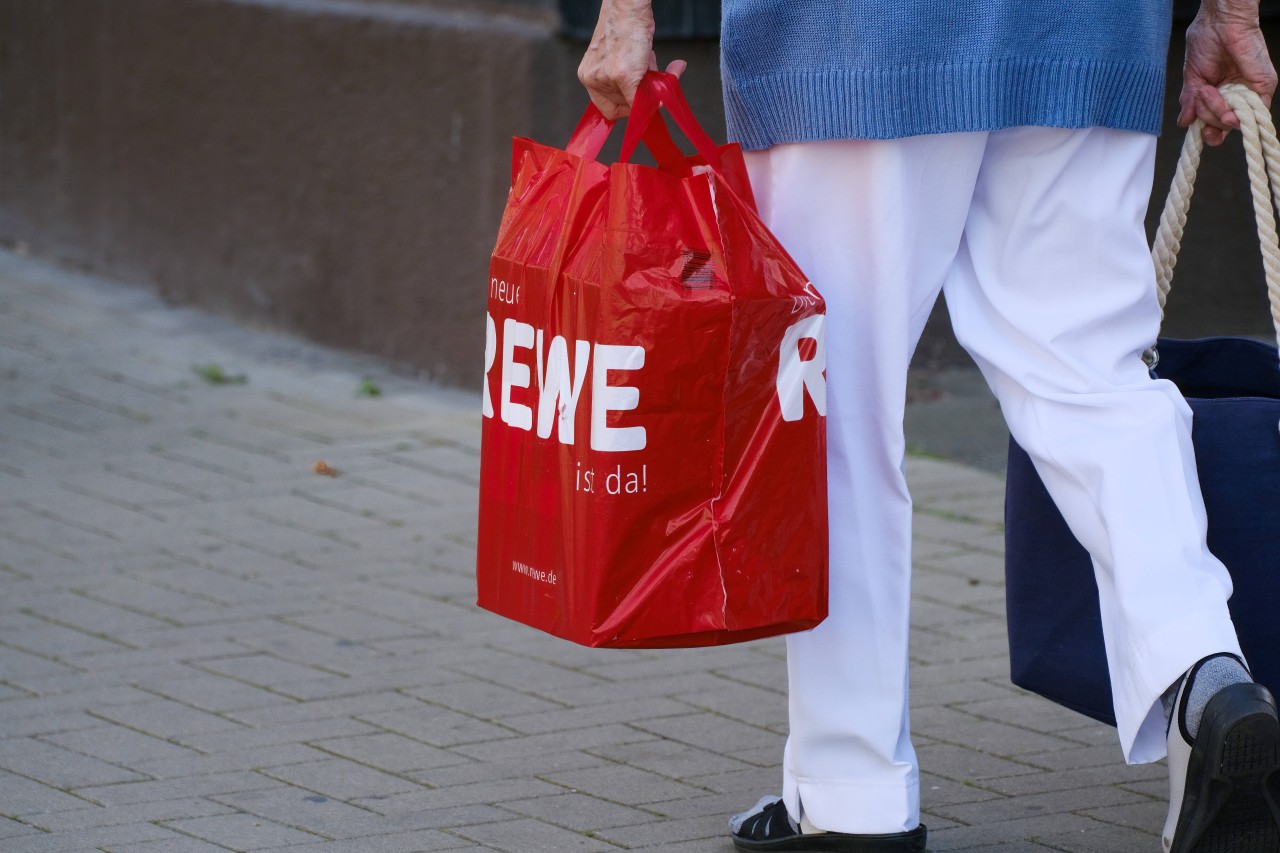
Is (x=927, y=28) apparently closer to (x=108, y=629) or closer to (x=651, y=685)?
(x=651, y=685)

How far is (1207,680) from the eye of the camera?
2445mm

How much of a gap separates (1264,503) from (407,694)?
69.5 inches

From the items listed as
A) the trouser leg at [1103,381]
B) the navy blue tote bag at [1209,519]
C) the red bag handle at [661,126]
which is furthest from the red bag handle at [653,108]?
the navy blue tote bag at [1209,519]

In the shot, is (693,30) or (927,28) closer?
(927,28)

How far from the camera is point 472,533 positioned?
489 cm

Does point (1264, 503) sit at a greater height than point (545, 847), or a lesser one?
greater

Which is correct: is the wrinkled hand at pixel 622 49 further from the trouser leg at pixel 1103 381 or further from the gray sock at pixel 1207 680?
the gray sock at pixel 1207 680

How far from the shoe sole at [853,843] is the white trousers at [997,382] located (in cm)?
2

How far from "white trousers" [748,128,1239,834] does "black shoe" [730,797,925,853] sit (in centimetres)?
3

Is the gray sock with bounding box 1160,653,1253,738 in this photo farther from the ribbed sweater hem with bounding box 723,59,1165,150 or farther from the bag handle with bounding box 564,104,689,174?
the bag handle with bounding box 564,104,689,174

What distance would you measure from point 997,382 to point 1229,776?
64 centimetres

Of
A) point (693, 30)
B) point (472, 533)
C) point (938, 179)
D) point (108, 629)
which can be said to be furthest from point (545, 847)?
point (693, 30)

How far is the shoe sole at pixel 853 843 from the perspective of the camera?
9.06 ft

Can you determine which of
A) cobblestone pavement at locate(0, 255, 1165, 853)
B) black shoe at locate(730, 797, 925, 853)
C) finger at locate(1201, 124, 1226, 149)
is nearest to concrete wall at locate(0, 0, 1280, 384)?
cobblestone pavement at locate(0, 255, 1165, 853)
